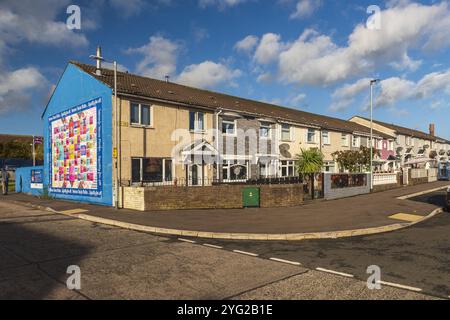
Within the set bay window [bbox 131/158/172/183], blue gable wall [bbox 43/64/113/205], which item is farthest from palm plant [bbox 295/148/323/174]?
blue gable wall [bbox 43/64/113/205]

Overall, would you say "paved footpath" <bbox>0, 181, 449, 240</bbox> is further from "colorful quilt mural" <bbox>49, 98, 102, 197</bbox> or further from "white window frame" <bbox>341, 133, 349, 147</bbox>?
"white window frame" <bbox>341, 133, 349, 147</bbox>

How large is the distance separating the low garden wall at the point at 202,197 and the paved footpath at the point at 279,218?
694 mm

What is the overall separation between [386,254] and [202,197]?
31.4ft

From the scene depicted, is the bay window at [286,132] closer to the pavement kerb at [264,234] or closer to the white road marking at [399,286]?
the pavement kerb at [264,234]

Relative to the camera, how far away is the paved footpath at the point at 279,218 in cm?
Answer: 1077

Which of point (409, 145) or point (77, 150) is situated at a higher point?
point (409, 145)

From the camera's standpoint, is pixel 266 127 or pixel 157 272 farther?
pixel 266 127

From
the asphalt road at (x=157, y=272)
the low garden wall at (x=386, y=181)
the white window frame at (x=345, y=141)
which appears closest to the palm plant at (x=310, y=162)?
the low garden wall at (x=386, y=181)

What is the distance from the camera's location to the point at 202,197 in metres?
16.0

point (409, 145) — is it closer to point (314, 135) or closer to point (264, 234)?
point (314, 135)

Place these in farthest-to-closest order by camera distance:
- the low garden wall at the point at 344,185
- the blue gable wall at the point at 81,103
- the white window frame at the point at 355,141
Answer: the white window frame at the point at 355,141
the low garden wall at the point at 344,185
the blue gable wall at the point at 81,103

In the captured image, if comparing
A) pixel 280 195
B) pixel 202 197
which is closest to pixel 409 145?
pixel 280 195

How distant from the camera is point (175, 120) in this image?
62.9 feet
